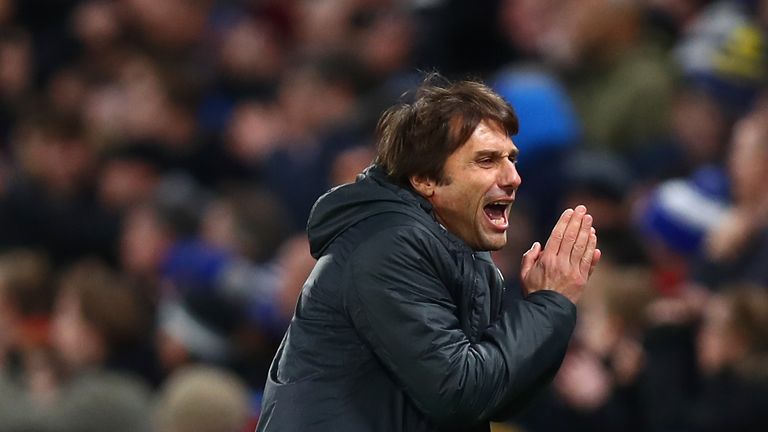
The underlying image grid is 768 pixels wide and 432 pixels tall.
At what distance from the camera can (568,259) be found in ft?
11.7

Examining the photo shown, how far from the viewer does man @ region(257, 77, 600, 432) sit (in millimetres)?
3336

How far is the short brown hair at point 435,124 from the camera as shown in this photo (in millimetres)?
3479

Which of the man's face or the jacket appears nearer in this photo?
the jacket

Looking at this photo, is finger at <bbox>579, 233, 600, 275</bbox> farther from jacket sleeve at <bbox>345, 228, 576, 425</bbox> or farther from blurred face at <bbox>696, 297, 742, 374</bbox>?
blurred face at <bbox>696, 297, 742, 374</bbox>

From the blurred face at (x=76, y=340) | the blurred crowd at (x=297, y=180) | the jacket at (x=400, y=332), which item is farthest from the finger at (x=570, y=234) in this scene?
the blurred face at (x=76, y=340)

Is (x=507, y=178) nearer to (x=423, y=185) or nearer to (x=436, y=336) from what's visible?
(x=423, y=185)

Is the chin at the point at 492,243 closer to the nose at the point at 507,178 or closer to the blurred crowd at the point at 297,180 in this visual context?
the nose at the point at 507,178

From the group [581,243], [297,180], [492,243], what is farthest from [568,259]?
[297,180]

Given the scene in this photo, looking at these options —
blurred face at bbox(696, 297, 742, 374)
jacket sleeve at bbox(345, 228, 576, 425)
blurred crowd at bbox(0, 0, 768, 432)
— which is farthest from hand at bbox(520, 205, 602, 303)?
blurred face at bbox(696, 297, 742, 374)

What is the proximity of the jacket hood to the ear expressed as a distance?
0.05ft

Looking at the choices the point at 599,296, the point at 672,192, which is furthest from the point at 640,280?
the point at 672,192

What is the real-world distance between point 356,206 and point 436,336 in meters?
0.36

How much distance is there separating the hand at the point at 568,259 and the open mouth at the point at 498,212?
0.11m

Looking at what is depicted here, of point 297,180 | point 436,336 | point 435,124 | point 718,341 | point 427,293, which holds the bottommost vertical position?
point 436,336
